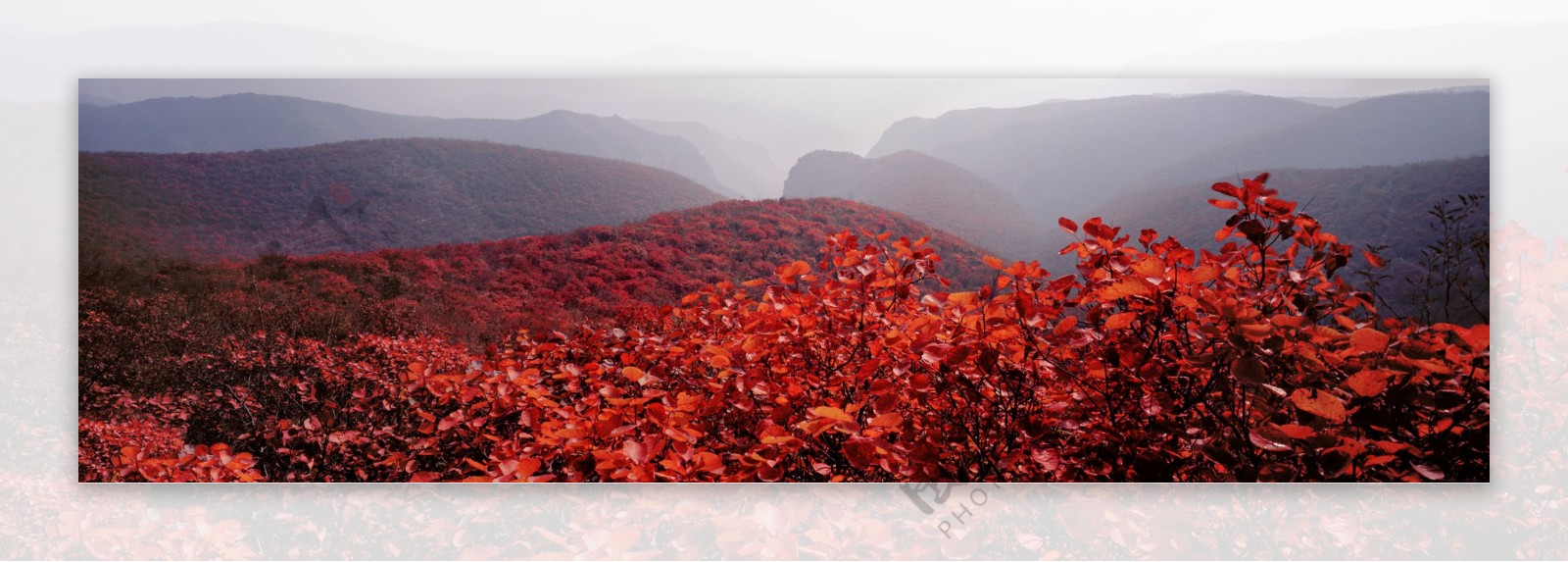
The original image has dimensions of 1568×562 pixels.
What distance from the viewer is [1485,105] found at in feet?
6.71

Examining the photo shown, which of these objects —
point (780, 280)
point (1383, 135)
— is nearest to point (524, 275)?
point (780, 280)

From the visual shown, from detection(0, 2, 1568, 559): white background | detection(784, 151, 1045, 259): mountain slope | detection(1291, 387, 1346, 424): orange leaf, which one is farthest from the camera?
detection(784, 151, 1045, 259): mountain slope

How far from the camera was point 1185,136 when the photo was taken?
7.14 feet

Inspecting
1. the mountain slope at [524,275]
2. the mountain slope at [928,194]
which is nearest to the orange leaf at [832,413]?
the mountain slope at [524,275]

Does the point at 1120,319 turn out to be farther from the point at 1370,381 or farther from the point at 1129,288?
the point at 1370,381

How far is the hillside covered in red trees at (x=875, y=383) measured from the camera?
1.22 m

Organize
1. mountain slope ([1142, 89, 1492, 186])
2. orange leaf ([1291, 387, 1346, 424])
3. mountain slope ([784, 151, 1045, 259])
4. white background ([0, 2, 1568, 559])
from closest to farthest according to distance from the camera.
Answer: orange leaf ([1291, 387, 1346, 424]) → white background ([0, 2, 1568, 559]) → mountain slope ([1142, 89, 1492, 186]) → mountain slope ([784, 151, 1045, 259])

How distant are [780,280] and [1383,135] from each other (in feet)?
5.46

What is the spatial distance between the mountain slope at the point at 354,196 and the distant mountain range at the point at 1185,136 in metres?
0.85

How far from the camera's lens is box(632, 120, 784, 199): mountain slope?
2.30m

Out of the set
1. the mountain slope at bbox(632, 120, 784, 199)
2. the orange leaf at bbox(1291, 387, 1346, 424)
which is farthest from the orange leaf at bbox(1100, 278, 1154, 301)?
the mountain slope at bbox(632, 120, 784, 199)

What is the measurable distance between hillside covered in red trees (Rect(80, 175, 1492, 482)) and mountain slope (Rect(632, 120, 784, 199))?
1.72 ft

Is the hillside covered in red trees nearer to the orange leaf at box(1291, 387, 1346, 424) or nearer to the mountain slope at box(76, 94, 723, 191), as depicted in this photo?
the orange leaf at box(1291, 387, 1346, 424)

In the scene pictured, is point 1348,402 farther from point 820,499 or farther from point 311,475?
point 311,475
